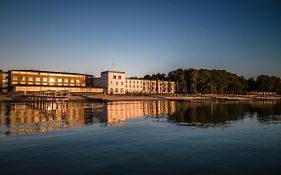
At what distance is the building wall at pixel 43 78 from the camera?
112m

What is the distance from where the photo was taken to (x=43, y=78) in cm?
11819

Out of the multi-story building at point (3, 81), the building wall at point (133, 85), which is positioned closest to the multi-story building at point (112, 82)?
the building wall at point (133, 85)

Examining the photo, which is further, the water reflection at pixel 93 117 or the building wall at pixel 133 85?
the building wall at pixel 133 85

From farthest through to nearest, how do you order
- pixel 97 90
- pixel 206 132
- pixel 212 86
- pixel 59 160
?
pixel 212 86
pixel 97 90
pixel 206 132
pixel 59 160

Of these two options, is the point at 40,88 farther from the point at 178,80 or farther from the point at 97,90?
the point at 178,80

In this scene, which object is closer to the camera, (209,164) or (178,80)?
(209,164)

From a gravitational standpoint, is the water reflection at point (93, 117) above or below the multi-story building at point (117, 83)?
below

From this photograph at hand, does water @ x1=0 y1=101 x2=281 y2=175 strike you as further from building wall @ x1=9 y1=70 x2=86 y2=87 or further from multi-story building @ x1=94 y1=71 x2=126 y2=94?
multi-story building @ x1=94 y1=71 x2=126 y2=94

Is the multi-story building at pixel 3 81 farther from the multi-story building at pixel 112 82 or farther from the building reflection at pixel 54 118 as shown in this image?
the building reflection at pixel 54 118

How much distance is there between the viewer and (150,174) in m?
11.2

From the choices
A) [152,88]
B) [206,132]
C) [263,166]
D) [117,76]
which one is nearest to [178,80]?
[152,88]

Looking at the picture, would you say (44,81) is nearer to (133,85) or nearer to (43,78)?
(43,78)

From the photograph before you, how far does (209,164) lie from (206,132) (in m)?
10.2

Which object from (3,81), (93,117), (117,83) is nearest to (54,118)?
(93,117)
